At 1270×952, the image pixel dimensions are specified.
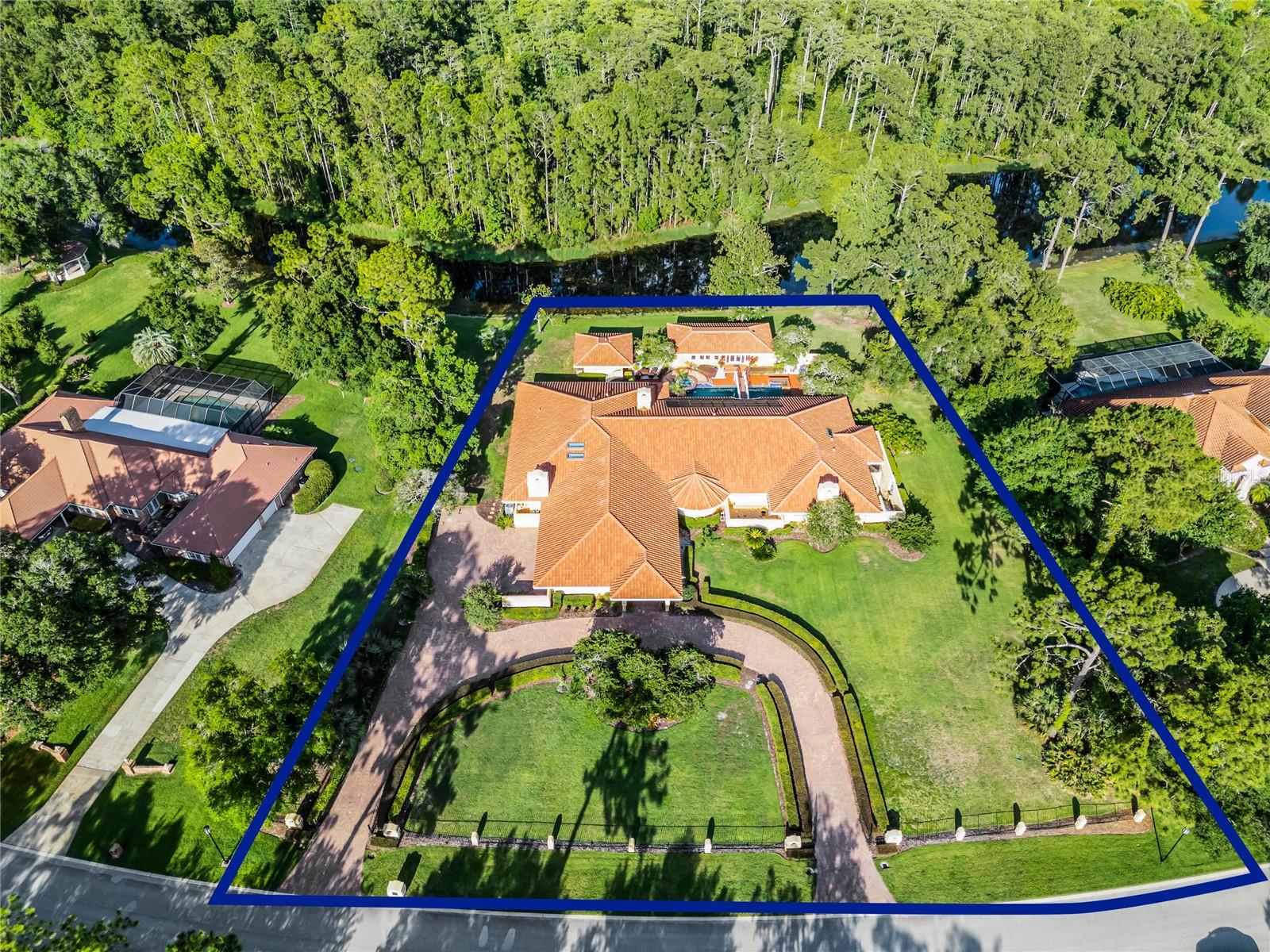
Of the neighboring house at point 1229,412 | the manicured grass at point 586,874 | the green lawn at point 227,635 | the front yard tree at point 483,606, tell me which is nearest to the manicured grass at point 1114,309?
the neighboring house at point 1229,412

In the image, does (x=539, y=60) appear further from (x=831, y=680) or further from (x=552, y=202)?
(x=831, y=680)

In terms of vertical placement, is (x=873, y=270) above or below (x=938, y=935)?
above

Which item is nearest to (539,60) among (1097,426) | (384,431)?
(384,431)

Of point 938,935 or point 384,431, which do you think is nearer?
point 938,935

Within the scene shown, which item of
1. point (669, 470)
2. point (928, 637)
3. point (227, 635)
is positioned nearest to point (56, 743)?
point (227, 635)

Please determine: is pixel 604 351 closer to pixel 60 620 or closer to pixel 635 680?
pixel 635 680

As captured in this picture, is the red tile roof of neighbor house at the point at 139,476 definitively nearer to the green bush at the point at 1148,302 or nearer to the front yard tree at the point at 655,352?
the front yard tree at the point at 655,352

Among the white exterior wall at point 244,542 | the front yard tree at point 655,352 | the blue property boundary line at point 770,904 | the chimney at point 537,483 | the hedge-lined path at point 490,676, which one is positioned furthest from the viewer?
the front yard tree at point 655,352
